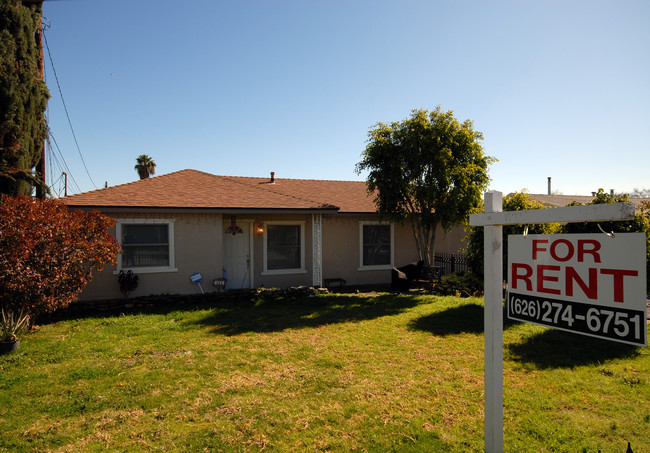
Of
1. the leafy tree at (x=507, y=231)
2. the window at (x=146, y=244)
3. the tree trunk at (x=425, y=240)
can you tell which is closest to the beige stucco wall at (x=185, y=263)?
the window at (x=146, y=244)

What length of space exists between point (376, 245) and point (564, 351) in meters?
8.57

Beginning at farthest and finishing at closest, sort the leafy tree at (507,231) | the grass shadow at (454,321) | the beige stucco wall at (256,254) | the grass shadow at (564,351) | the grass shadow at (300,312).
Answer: the beige stucco wall at (256,254), the leafy tree at (507,231), the grass shadow at (300,312), the grass shadow at (454,321), the grass shadow at (564,351)

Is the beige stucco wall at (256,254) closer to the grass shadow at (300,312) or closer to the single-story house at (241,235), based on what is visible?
the single-story house at (241,235)

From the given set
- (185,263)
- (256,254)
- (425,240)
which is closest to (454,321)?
(425,240)

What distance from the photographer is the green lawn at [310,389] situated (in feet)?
12.8

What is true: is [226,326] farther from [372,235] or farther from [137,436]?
[372,235]

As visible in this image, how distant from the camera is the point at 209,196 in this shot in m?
11.9

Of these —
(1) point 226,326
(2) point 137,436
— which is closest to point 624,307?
(2) point 137,436

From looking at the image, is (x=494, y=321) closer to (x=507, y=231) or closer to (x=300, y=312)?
(x=300, y=312)

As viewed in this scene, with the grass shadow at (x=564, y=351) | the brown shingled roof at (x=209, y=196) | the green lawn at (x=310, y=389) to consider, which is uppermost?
the brown shingled roof at (x=209, y=196)

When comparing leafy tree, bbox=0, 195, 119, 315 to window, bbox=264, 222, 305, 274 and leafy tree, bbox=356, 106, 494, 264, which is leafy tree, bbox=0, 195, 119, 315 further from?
leafy tree, bbox=356, 106, 494, 264

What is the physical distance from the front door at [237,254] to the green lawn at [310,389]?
404cm

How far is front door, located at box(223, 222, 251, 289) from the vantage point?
12570 millimetres

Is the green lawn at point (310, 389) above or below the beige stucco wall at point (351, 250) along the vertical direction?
below
